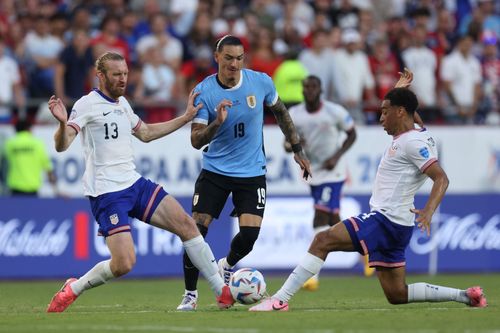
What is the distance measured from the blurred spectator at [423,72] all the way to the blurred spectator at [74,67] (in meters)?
6.08

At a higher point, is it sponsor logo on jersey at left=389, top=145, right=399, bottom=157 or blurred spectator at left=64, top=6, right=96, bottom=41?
blurred spectator at left=64, top=6, right=96, bottom=41

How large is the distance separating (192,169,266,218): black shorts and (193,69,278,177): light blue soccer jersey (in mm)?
76

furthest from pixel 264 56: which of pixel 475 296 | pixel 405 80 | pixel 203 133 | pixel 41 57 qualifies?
pixel 475 296

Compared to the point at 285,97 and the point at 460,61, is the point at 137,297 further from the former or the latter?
the point at 460,61

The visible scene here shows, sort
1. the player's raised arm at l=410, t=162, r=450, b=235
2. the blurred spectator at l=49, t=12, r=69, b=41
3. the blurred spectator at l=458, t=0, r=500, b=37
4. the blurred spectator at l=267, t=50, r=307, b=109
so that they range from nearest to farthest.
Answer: the player's raised arm at l=410, t=162, r=450, b=235 < the blurred spectator at l=267, t=50, r=307, b=109 < the blurred spectator at l=49, t=12, r=69, b=41 < the blurred spectator at l=458, t=0, r=500, b=37

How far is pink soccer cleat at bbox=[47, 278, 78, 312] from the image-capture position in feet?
38.3

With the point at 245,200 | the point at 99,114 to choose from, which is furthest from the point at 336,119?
the point at 99,114

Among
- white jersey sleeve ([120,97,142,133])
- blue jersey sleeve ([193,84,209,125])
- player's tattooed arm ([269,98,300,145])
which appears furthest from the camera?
player's tattooed arm ([269,98,300,145])

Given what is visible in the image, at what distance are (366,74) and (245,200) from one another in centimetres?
955

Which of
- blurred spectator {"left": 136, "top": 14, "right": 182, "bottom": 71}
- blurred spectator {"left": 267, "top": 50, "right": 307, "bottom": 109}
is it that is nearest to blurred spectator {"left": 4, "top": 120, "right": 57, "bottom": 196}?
blurred spectator {"left": 136, "top": 14, "right": 182, "bottom": 71}

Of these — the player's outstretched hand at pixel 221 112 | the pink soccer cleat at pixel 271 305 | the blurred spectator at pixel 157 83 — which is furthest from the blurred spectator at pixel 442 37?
the pink soccer cleat at pixel 271 305

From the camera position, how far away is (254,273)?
38.9 ft

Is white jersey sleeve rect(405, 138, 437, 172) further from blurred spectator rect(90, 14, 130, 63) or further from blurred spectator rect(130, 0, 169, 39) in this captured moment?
blurred spectator rect(130, 0, 169, 39)

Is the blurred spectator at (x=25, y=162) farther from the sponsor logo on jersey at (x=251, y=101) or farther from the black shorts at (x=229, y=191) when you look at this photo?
the sponsor logo on jersey at (x=251, y=101)
